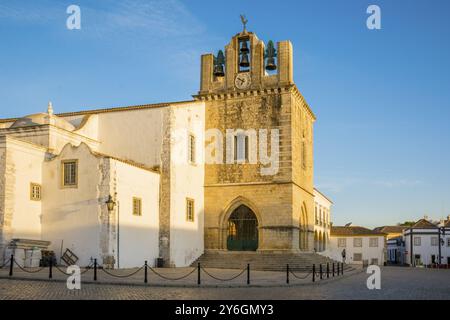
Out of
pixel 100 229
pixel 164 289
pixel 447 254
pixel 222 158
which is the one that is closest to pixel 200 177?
pixel 222 158

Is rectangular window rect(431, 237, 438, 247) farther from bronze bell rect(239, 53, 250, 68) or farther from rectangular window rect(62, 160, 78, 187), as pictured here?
rectangular window rect(62, 160, 78, 187)

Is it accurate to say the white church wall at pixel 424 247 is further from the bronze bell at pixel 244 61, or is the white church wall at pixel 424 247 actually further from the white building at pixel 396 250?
the bronze bell at pixel 244 61

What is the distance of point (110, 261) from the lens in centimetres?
2392

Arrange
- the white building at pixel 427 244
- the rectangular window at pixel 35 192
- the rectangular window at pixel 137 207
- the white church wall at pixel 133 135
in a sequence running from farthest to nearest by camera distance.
→ the white building at pixel 427 244 < the white church wall at pixel 133 135 < the rectangular window at pixel 137 207 < the rectangular window at pixel 35 192

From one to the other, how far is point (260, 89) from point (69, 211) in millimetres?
12986

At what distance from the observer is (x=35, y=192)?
83.0ft

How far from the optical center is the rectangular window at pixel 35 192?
82.2 ft

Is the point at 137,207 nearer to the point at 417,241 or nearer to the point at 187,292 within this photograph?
the point at 187,292

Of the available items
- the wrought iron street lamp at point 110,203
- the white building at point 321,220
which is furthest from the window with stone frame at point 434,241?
the wrought iron street lamp at point 110,203

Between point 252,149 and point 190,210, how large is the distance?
498 centimetres

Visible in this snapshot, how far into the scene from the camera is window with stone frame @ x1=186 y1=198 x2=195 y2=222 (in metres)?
30.3

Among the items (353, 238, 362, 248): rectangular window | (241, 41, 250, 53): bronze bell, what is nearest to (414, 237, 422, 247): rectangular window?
(353, 238, 362, 248): rectangular window

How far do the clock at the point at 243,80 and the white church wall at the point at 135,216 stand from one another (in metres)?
7.91

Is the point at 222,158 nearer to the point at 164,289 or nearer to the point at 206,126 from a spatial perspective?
the point at 206,126
